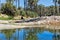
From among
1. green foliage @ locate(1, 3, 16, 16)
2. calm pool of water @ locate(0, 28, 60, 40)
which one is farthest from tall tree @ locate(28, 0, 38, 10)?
calm pool of water @ locate(0, 28, 60, 40)

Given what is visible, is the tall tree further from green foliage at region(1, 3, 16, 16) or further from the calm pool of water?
the calm pool of water

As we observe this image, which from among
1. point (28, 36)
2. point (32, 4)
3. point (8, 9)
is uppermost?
point (32, 4)

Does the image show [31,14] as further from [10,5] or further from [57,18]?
[57,18]

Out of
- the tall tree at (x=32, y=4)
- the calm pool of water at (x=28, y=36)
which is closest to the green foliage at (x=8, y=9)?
the tall tree at (x=32, y=4)

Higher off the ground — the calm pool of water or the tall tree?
the tall tree

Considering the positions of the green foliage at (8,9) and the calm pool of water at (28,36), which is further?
the green foliage at (8,9)

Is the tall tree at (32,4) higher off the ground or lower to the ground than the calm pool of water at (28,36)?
higher

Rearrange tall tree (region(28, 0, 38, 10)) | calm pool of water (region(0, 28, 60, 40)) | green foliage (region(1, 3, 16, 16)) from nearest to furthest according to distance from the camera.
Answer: calm pool of water (region(0, 28, 60, 40)), green foliage (region(1, 3, 16, 16)), tall tree (region(28, 0, 38, 10))

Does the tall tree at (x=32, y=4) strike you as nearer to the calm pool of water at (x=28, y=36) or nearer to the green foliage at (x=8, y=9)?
the green foliage at (x=8, y=9)

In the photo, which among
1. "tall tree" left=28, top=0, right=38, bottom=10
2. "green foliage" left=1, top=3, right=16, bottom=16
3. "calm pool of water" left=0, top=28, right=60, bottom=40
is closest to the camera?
"calm pool of water" left=0, top=28, right=60, bottom=40

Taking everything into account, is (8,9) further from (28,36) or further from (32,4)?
(28,36)

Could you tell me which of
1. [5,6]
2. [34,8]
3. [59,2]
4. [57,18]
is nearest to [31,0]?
[34,8]

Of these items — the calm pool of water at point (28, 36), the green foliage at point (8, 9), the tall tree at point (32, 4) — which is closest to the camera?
the calm pool of water at point (28, 36)

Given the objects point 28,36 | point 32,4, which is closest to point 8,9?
point 32,4
